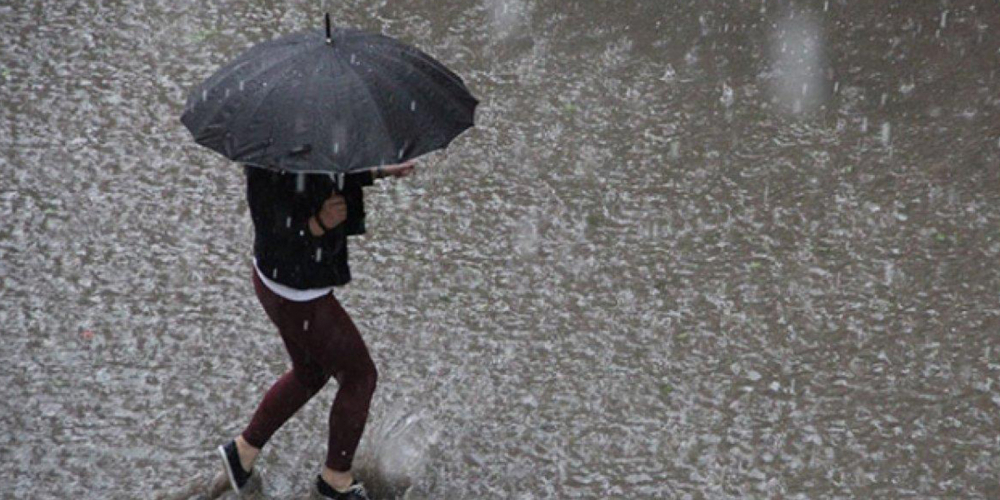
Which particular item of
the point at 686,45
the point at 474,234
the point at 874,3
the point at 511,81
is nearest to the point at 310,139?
the point at 474,234

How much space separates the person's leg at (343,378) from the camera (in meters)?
4.61

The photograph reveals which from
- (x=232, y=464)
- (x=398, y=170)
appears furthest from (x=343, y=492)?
(x=398, y=170)

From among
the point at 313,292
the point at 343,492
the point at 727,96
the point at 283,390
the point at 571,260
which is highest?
the point at 727,96

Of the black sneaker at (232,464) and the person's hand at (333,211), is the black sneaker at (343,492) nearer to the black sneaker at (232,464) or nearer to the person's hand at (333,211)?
the black sneaker at (232,464)

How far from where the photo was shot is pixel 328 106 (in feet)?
14.0

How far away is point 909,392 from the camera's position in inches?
221

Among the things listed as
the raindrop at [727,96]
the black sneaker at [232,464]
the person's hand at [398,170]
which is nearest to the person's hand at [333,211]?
the person's hand at [398,170]

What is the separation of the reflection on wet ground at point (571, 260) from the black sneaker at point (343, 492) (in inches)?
5.7

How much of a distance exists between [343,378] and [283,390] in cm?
27

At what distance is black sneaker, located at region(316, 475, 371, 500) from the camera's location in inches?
194

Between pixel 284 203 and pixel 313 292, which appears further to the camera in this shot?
pixel 313 292

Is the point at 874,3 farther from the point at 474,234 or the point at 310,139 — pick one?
the point at 310,139

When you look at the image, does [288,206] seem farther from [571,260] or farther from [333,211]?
[571,260]

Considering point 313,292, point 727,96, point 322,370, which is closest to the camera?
point 313,292
